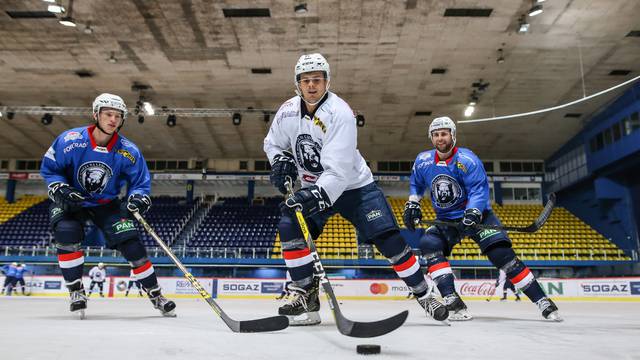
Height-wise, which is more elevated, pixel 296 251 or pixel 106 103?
pixel 106 103

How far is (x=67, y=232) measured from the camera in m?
4.07

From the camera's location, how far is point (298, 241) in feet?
11.1

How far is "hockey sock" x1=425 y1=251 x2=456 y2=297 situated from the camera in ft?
14.4

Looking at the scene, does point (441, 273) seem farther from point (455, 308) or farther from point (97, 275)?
point (97, 275)

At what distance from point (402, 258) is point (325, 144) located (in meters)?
1.05

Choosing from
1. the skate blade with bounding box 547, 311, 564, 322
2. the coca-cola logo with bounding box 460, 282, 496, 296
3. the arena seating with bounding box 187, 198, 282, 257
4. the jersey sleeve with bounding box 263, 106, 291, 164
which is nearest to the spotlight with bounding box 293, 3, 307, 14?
the jersey sleeve with bounding box 263, 106, 291, 164

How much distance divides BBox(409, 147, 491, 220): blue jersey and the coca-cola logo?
33.8ft

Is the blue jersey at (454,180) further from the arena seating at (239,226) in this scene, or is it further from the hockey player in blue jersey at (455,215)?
the arena seating at (239,226)

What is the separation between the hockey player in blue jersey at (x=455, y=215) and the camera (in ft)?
14.2

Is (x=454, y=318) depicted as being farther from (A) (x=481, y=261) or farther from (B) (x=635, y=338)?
(A) (x=481, y=261)

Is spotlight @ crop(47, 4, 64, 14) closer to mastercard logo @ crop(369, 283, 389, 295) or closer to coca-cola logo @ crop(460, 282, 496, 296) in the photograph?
mastercard logo @ crop(369, 283, 389, 295)

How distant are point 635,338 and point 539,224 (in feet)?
7.69

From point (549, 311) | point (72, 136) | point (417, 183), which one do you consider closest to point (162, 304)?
point (72, 136)

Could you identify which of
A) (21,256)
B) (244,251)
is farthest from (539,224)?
(21,256)
